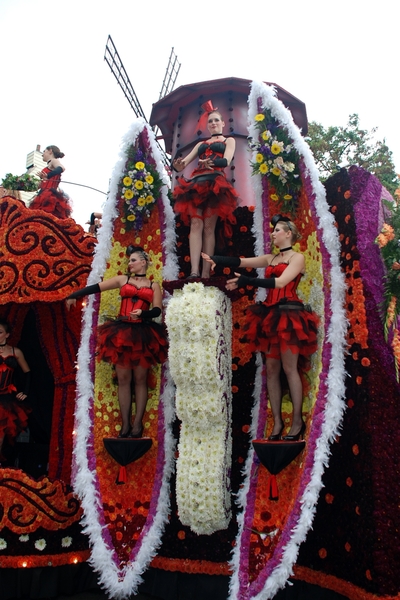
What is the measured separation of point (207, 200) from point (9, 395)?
306 cm

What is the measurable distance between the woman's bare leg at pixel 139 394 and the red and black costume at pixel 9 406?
1625 millimetres

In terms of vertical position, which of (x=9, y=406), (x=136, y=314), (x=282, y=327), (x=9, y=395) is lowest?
(x=9, y=406)

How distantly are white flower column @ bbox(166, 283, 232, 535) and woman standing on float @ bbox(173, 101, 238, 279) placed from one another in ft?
1.70

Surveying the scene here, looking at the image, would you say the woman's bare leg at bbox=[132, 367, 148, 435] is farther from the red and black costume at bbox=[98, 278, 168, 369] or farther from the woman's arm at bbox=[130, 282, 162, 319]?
the woman's arm at bbox=[130, 282, 162, 319]

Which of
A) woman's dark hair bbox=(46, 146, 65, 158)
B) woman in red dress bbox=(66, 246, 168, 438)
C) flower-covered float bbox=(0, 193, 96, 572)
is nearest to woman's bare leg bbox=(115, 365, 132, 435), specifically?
woman in red dress bbox=(66, 246, 168, 438)

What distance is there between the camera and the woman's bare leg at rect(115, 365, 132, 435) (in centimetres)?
429

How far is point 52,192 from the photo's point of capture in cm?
580

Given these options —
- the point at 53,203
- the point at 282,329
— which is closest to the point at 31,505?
the point at 282,329

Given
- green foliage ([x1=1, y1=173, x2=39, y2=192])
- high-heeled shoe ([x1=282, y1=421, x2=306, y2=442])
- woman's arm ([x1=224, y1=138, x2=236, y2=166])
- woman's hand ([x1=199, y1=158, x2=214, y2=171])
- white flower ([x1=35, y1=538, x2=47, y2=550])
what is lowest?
white flower ([x1=35, y1=538, x2=47, y2=550])

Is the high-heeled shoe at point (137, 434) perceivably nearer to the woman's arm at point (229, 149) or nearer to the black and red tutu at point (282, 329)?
the black and red tutu at point (282, 329)

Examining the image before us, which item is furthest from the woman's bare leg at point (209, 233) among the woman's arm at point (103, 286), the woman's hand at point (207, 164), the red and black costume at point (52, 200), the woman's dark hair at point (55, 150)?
the woman's dark hair at point (55, 150)

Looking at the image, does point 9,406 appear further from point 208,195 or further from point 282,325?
point 282,325

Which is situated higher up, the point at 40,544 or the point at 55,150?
the point at 55,150

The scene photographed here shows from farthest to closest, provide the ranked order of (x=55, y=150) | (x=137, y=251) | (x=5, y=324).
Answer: (x=55, y=150)
(x=5, y=324)
(x=137, y=251)
